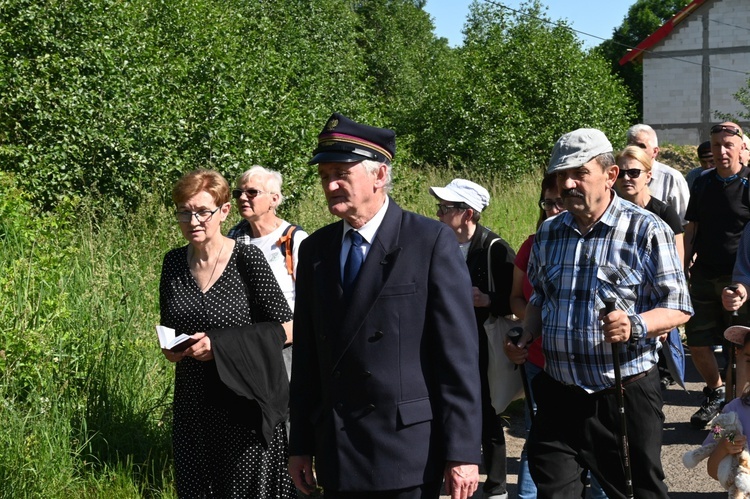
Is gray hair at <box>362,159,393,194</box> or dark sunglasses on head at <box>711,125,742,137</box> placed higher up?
dark sunglasses on head at <box>711,125,742,137</box>

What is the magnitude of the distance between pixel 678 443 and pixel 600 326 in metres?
3.40

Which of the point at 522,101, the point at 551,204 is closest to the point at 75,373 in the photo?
the point at 551,204

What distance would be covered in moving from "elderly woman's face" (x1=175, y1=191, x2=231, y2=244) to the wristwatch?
1950 mm

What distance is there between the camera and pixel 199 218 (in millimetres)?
4547

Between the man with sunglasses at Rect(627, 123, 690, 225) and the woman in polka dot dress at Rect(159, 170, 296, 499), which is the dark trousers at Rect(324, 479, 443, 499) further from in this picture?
the man with sunglasses at Rect(627, 123, 690, 225)

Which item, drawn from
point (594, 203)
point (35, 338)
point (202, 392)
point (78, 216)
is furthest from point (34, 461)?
point (78, 216)

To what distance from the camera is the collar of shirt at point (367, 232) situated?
349cm

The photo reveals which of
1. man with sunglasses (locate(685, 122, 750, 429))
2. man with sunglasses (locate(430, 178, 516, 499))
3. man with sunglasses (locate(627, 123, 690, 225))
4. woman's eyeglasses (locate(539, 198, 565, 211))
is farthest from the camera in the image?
man with sunglasses (locate(627, 123, 690, 225))

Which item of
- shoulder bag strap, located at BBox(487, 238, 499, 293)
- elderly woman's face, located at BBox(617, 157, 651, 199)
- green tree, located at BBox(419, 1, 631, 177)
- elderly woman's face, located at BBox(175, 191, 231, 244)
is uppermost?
green tree, located at BBox(419, 1, 631, 177)

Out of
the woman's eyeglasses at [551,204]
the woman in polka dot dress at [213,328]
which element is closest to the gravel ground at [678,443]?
the woman's eyeglasses at [551,204]

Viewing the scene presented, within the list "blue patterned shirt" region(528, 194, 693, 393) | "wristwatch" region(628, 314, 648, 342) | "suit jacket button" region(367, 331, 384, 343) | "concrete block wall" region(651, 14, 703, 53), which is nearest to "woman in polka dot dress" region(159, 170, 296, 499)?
"suit jacket button" region(367, 331, 384, 343)

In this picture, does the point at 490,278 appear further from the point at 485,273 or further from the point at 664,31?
the point at 664,31

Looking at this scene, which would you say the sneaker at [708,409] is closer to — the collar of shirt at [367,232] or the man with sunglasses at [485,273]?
the man with sunglasses at [485,273]

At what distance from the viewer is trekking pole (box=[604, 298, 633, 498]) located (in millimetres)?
3986
